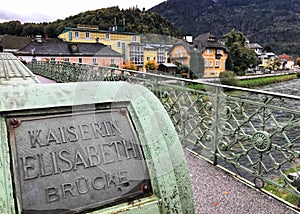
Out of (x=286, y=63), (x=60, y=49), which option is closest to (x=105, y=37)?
(x=60, y=49)

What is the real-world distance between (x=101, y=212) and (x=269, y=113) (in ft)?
6.95

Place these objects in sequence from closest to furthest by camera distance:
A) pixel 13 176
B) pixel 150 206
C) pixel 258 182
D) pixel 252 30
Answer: pixel 13 176
pixel 150 206
pixel 258 182
pixel 252 30

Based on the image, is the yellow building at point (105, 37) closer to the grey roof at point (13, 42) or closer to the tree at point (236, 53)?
the grey roof at point (13, 42)

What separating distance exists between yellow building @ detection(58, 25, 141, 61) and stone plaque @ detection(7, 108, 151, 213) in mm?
31700

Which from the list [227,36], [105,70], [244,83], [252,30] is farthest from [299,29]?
[105,70]

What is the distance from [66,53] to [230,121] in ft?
90.0

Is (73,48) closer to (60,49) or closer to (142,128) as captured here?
(60,49)

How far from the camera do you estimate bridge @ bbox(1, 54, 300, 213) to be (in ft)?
8.77

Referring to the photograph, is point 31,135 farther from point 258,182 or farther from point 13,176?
point 258,182

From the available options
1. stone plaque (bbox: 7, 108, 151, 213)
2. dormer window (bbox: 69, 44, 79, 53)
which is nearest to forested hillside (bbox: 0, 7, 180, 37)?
dormer window (bbox: 69, 44, 79, 53)

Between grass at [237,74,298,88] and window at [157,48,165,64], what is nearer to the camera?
grass at [237,74,298,88]

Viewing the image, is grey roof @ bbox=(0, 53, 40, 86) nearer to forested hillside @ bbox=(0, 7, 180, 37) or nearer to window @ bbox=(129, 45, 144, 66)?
forested hillside @ bbox=(0, 7, 180, 37)

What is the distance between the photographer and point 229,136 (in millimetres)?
3553

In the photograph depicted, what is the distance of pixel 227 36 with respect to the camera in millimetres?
36750
